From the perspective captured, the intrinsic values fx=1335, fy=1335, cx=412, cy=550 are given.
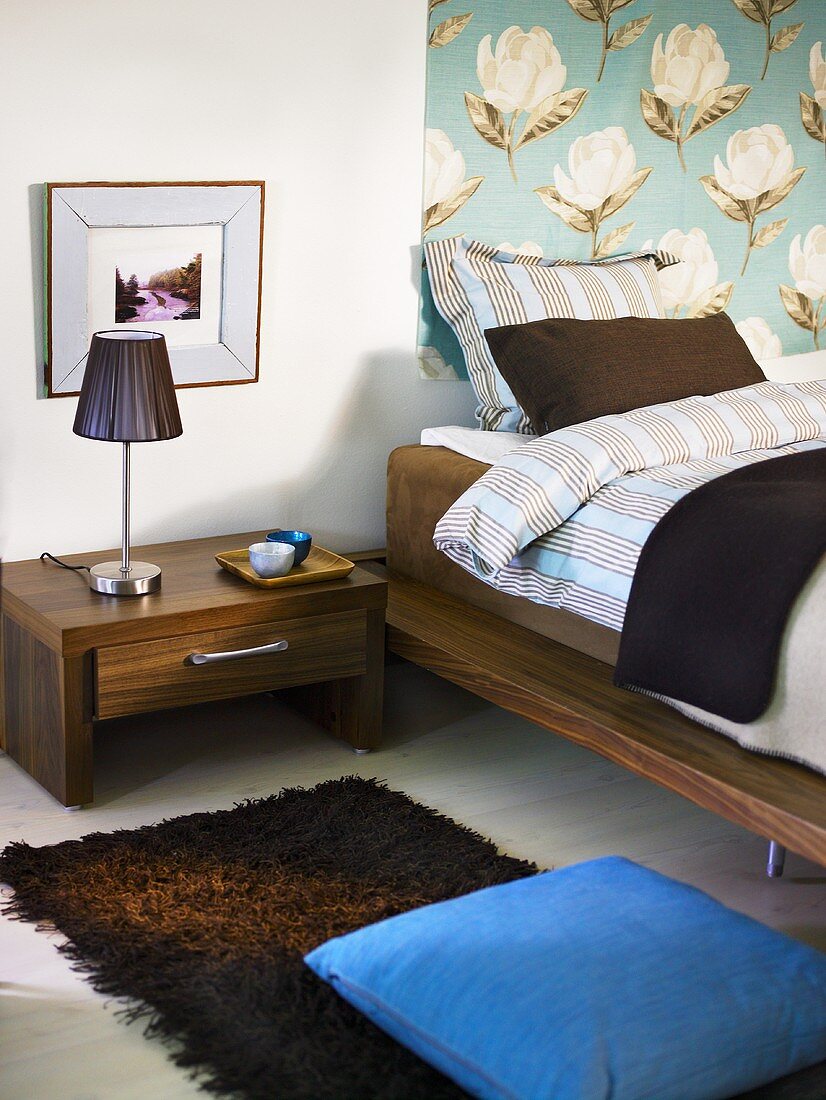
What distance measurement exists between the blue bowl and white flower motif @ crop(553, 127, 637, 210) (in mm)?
1313

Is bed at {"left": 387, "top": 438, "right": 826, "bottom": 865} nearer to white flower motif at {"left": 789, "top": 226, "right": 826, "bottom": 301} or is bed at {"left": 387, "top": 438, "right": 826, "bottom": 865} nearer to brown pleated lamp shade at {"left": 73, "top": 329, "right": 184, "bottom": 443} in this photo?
brown pleated lamp shade at {"left": 73, "top": 329, "right": 184, "bottom": 443}

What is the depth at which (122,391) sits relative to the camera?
8.84ft

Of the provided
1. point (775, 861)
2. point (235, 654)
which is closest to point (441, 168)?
point (235, 654)

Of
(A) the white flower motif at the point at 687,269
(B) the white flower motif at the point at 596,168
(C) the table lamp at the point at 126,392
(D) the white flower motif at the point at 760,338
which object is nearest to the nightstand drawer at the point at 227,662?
(C) the table lamp at the point at 126,392

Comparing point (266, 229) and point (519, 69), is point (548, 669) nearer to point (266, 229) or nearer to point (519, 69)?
point (266, 229)

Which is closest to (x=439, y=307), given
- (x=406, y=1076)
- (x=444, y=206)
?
(x=444, y=206)

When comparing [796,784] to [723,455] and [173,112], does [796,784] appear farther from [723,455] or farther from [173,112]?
[173,112]

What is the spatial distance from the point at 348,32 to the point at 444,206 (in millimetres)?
506

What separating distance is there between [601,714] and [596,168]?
1.82 meters

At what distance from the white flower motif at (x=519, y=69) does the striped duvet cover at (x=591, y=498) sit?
106 cm

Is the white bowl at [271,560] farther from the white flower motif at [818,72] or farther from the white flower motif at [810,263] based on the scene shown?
the white flower motif at [818,72]

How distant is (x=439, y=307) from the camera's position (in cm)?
350

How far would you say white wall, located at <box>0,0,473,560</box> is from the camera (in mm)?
2910

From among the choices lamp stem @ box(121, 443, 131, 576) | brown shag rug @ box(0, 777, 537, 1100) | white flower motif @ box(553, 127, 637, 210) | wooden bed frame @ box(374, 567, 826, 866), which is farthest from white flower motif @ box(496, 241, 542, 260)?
brown shag rug @ box(0, 777, 537, 1100)
